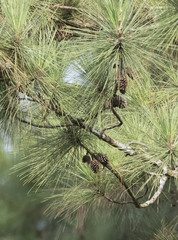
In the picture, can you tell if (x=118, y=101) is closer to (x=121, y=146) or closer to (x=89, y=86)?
(x=89, y=86)

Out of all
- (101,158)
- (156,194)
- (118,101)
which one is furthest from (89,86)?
(156,194)

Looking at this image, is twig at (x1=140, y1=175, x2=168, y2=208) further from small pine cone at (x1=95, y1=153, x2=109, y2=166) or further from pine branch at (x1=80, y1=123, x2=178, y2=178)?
small pine cone at (x1=95, y1=153, x2=109, y2=166)

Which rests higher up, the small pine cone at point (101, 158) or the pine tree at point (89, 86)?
the pine tree at point (89, 86)

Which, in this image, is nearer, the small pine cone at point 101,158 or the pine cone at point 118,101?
the pine cone at point 118,101

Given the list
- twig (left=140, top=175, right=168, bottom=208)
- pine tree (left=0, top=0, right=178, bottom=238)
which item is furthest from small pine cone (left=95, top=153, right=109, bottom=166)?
twig (left=140, top=175, right=168, bottom=208)

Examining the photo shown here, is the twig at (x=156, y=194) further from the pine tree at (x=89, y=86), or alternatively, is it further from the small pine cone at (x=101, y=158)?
the small pine cone at (x=101, y=158)

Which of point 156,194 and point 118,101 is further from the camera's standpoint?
point 156,194

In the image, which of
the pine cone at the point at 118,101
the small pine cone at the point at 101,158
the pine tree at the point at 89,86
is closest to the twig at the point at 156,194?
the pine tree at the point at 89,86

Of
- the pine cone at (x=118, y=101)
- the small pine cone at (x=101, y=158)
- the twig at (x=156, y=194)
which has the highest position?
the pine cone at (x=118, y=101)

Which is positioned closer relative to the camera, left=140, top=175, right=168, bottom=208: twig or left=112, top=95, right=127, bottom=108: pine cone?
left=112, top=95, right=127, bottom=108: pine cone
